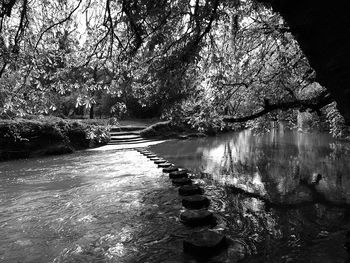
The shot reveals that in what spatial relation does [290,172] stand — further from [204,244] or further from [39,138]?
[39,138]

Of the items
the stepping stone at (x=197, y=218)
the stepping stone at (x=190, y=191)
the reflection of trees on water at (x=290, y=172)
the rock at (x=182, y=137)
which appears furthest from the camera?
the rock at (x=182, y=137)

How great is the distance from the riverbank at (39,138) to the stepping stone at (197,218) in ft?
32.7

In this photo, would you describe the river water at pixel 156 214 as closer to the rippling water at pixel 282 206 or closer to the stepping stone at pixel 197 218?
the rippling water at pixel 282 206

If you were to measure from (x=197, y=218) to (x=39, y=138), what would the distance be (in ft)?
45.9

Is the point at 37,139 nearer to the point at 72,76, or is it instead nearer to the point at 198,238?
the point at 72,76

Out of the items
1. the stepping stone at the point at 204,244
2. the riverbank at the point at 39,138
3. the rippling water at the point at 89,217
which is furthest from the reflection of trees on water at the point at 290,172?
the riverbank at the point at 39,138

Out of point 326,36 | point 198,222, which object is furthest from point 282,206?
point 326,36

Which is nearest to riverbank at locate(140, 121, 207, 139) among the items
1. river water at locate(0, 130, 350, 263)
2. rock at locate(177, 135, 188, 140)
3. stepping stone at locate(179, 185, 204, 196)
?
rock at locate(177, 135, 188, 140)

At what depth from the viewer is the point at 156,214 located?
634cm

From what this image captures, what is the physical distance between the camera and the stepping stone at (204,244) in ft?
13.8

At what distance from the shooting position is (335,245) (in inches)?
177

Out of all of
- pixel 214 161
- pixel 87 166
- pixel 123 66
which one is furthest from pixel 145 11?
pixel 214 161

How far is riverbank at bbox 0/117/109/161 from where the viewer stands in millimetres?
15719

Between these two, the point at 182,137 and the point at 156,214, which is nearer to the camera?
the point at 156,214
